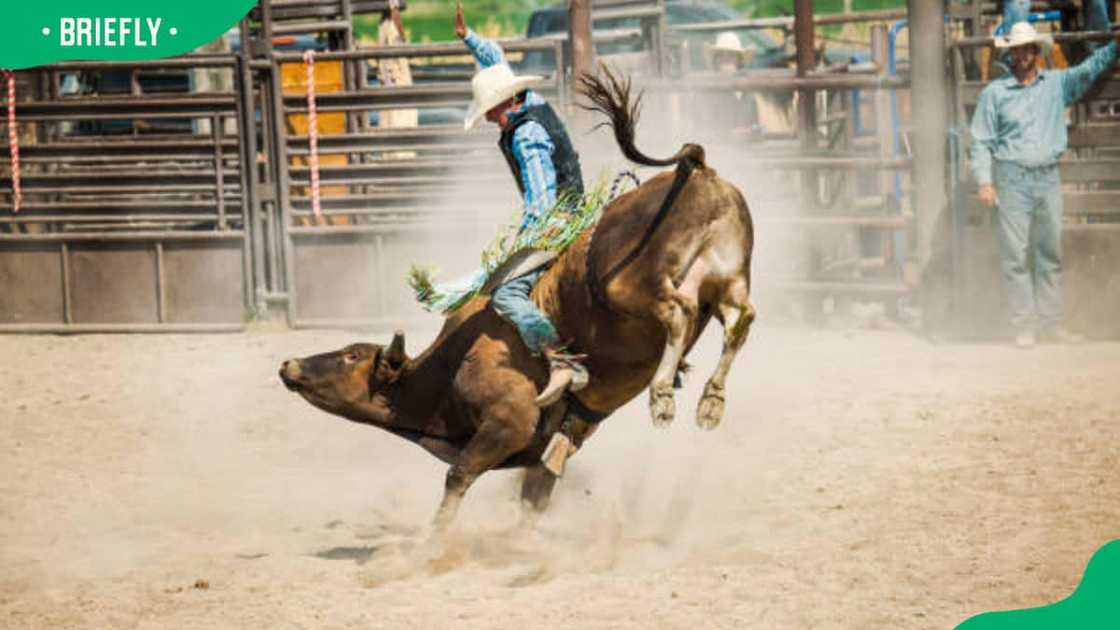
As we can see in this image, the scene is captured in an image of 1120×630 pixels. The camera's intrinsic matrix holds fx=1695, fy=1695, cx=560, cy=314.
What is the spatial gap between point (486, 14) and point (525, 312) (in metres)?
18.7

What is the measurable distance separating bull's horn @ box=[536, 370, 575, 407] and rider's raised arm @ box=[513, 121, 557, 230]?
608 mm

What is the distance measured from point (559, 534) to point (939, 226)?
5233 millimetres

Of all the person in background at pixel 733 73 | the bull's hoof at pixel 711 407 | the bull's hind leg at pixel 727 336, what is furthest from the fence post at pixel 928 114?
the bull's hoof at pixel 711 407

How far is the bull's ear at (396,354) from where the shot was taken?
21.8ft

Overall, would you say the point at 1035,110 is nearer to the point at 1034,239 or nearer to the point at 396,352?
the point at 1034,239

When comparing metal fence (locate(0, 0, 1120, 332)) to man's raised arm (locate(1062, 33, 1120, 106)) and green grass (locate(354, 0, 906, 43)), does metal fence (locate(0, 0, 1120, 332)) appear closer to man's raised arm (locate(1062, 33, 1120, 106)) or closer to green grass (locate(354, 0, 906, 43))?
man's raised arm (locate(1062, 33, 1120, 106))

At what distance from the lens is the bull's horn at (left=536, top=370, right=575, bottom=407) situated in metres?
6.07

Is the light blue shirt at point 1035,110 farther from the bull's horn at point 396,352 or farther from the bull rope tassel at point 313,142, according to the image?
the bull's horn at point 396,352

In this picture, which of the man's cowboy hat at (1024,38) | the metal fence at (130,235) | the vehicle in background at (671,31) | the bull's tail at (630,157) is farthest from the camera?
the vehicle in background at (671,31)

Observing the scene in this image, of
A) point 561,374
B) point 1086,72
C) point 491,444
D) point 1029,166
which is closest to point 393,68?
point 1029,166

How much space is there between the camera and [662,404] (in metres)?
5.47

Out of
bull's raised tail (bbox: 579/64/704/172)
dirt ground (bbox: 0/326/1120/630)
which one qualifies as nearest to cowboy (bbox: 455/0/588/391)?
bull's raised tail (bbox: 579/64/704/172)

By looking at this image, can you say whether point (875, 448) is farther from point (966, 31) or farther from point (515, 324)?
point (966, 31)

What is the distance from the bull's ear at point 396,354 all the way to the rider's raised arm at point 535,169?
72 centimetres
